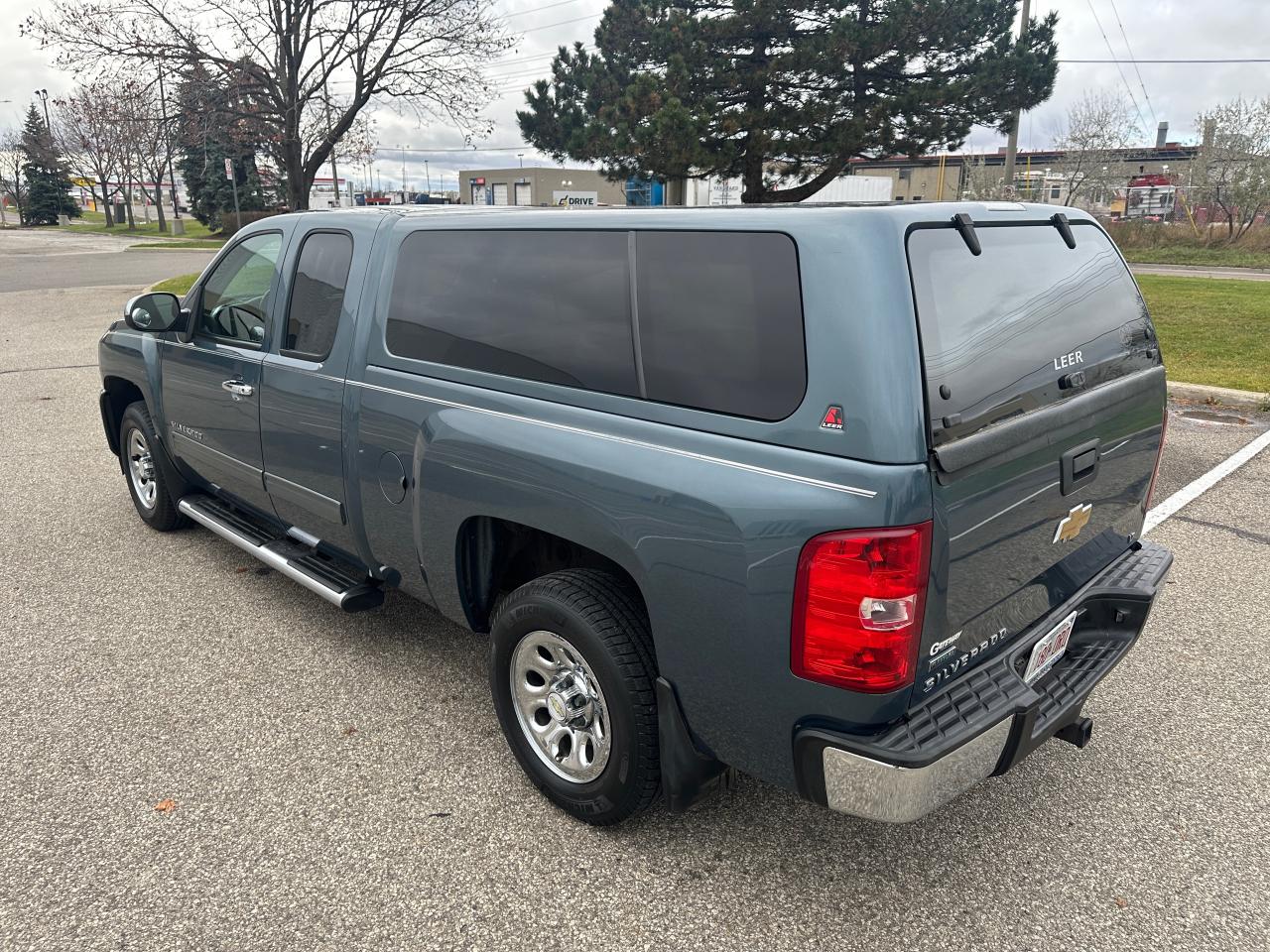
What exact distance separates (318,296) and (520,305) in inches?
48.2

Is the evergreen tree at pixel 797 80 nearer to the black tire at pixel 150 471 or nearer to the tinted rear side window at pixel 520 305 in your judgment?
the black tire at pixel 150 471

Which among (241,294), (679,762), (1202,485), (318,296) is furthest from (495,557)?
(1202,485)

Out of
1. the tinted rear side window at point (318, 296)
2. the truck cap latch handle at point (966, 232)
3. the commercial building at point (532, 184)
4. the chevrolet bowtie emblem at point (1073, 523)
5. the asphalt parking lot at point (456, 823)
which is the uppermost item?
the commercial building at point (532, 184)

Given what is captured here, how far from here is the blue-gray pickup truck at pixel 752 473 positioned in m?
2.10

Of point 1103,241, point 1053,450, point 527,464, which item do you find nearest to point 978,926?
point 1053,450

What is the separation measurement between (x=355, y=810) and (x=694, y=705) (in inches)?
48.6

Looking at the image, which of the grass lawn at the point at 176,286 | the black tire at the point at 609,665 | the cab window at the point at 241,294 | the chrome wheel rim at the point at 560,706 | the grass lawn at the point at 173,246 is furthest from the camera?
the grass lawn at the point at 173,246

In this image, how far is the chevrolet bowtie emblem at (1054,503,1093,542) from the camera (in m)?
2.62

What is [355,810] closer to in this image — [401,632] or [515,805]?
[515,805]

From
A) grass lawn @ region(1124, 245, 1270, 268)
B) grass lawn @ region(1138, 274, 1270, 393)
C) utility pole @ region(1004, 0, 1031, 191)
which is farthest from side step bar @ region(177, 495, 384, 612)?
grass lawn @ region(1124, 245, 1270, 268)

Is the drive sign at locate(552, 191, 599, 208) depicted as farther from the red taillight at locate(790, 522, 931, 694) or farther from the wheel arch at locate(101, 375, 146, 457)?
the red taillight at locate(790, 522, 931, 694)

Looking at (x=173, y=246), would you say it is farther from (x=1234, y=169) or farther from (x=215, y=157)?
(x=1234, y=169)

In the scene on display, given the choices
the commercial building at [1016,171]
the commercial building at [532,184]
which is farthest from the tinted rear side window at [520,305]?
the commercial building at [532,184]

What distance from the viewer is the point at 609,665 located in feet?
8.34
